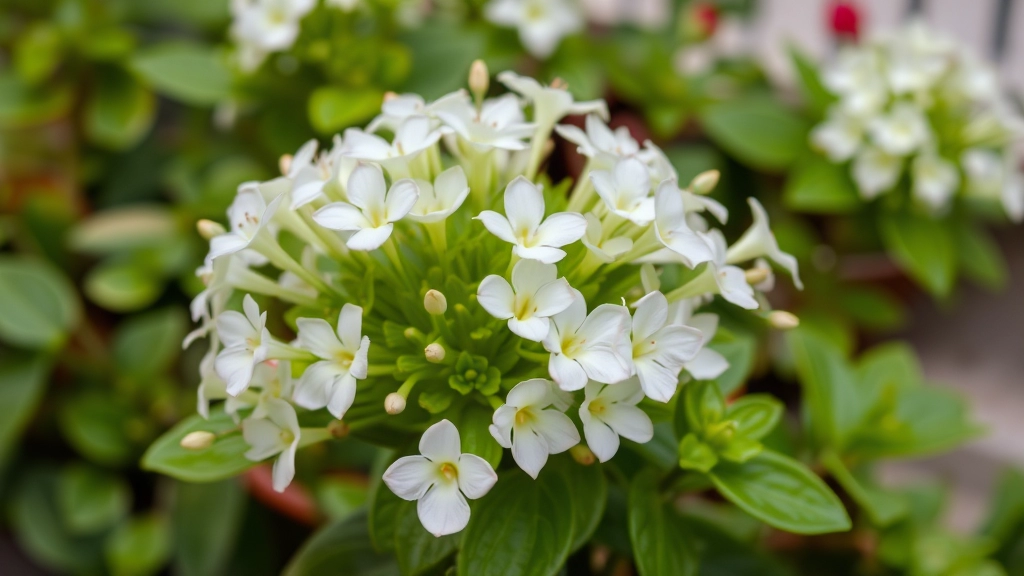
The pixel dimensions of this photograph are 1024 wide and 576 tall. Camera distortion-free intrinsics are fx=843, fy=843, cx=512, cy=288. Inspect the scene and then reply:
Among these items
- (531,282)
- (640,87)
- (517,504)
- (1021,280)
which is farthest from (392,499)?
(1021,280)

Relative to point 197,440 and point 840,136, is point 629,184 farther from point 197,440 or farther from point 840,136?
point 840,136

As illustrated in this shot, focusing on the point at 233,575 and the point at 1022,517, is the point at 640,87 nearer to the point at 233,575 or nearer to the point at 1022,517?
the point at 1022,517

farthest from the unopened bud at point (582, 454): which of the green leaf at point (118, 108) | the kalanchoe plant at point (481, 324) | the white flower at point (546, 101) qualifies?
the green leaf at point (118, 108)

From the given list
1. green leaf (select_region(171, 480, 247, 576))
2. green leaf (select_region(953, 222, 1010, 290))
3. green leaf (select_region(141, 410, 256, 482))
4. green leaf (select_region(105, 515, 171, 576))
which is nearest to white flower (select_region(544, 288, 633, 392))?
green leaf (select_region(141, 410, 256, 482))

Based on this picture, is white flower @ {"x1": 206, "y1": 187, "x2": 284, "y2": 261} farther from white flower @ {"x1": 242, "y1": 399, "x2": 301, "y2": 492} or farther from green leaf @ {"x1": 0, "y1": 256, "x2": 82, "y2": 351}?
green leaf @ {"x1": 0, "y1": 256, "x2": 82, "y2": 351}

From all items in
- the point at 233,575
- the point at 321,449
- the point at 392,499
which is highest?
the point at 392,499

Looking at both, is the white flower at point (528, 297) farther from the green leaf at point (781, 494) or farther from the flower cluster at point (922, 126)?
the flower cluster at point (922, 126)

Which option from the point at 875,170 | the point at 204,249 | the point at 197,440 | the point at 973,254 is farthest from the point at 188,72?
the point at 973,254
